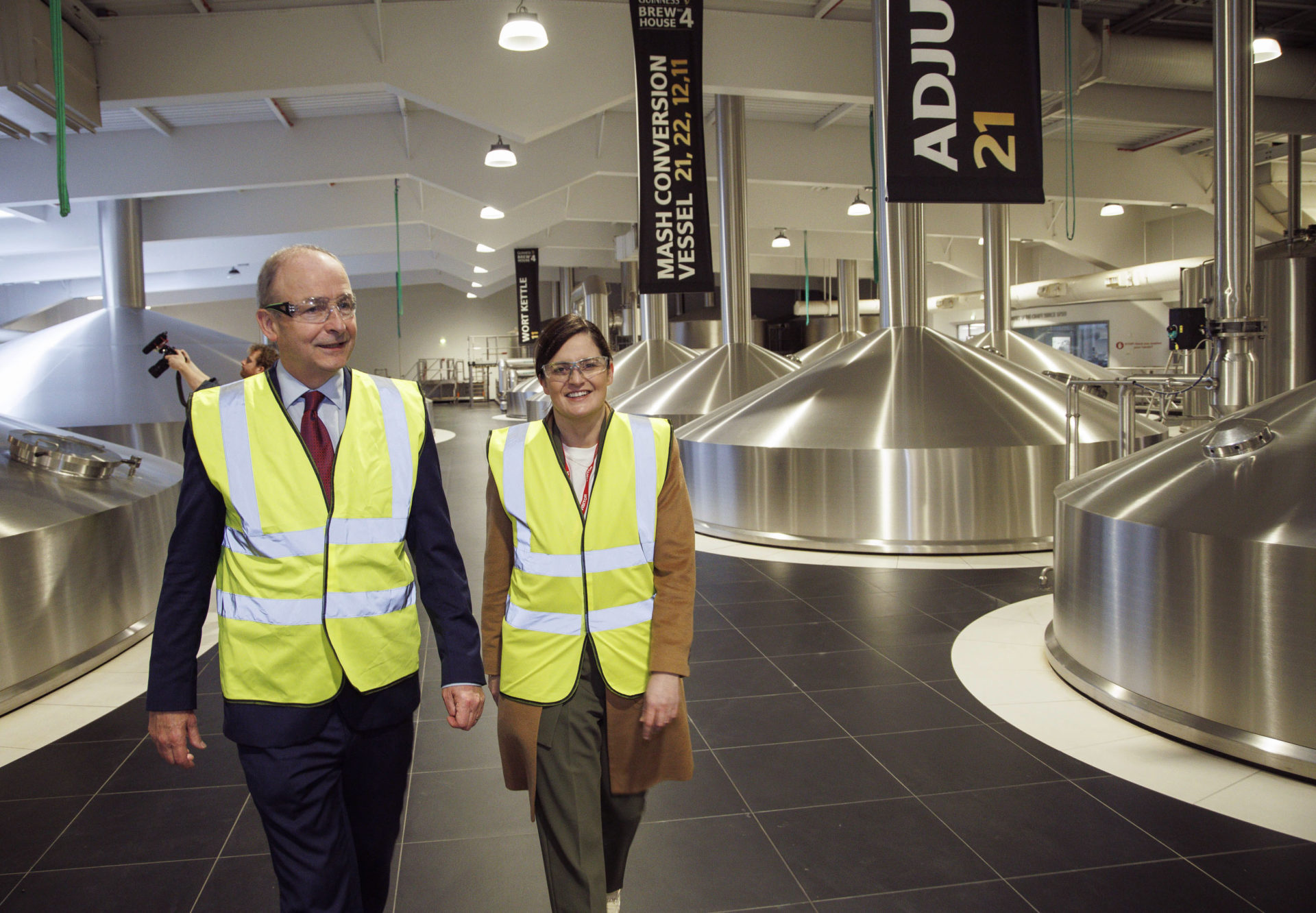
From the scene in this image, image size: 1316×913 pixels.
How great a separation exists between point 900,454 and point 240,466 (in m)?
5.49

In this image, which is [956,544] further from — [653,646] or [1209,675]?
[653,646]

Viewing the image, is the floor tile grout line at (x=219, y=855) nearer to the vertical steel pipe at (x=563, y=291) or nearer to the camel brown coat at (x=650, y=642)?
the camel brown coat at (x=650, y=642)

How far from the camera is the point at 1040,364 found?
13391 mm

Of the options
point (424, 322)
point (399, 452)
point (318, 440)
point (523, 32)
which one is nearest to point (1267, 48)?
point (523, 32)

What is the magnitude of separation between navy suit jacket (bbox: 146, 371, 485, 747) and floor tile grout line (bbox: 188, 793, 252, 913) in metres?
0.99

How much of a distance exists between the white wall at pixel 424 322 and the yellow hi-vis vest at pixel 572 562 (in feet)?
114

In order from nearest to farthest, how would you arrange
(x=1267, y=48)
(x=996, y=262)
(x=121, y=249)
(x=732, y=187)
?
(x=1267, y=48) → (x=732, y=187) → (x=121, y=249) → (x=996, y=262)

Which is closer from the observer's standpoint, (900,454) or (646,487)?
(646,487)

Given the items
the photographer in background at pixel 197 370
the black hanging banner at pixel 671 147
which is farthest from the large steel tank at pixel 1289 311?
the photographer in background at pixel 197 370

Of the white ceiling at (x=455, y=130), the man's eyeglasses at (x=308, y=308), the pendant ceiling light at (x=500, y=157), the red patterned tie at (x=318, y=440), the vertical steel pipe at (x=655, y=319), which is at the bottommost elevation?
the red patterned tie at (x=318, y=440)

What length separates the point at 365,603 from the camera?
5.91 feet

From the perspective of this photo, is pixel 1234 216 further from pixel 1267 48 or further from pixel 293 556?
pixel 293 556

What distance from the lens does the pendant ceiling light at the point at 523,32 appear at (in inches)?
286

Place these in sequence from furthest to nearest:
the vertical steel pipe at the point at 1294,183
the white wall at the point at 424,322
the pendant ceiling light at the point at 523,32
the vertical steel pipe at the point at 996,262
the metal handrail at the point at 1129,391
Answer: the white wall at the point at 424,322
the vertical steel pipe at the point at 996,262
the vertical steel pipe at the point at 1294,183
the pendant ceiling light at the point at 523,32
the metal handrail at the point at 1129,391
